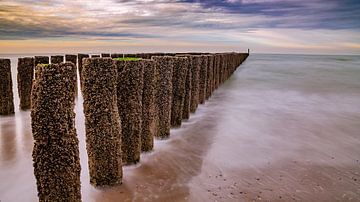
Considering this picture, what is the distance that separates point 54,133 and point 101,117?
2.18ft

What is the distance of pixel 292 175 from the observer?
12.9 feet

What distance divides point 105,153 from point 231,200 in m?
1.28

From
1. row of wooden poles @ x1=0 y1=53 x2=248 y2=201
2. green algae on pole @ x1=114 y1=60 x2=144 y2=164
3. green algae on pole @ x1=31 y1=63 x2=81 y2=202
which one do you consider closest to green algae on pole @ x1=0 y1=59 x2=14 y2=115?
row of wooden poles @ x1=0 y1=53 x2=248 y2=201

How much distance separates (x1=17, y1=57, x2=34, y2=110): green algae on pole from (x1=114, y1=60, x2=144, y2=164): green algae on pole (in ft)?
14.0

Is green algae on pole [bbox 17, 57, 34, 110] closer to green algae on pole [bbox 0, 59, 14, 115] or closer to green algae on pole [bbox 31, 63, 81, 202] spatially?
green algae on pole [bbox 0, 59, 14, 115]

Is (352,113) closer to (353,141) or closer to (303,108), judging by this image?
(303,108)

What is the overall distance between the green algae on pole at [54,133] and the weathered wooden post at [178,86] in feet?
9.17

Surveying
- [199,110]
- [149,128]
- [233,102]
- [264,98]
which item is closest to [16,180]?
[149,128]

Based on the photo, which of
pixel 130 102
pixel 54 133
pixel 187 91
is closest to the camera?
pixel 54 133

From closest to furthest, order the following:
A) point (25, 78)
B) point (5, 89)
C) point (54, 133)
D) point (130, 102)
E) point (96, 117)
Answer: point (54, 133)
point (96, 117)
point (130, 102)
point (5, 89)
point (25, 78)

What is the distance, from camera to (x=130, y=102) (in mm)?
3676

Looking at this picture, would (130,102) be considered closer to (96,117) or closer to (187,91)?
(96,117)

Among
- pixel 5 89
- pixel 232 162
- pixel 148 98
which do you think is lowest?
pixel 232 162

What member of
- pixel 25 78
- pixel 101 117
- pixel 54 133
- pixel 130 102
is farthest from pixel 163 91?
pixel 25 78
